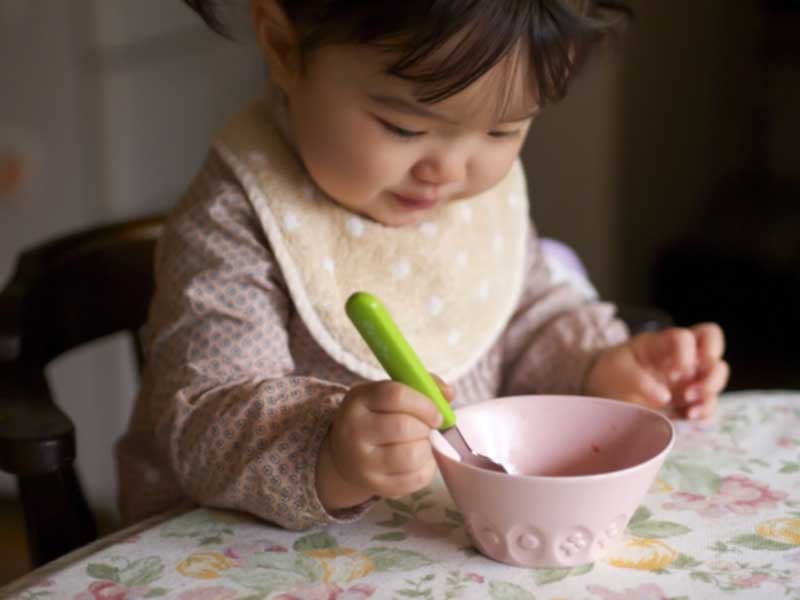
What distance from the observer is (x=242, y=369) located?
0.79 meters

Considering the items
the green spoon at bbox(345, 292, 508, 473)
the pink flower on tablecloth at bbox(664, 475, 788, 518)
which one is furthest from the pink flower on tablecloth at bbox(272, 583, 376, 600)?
the pink flower on tablecloth at bbox(664, 475, 788, 518)

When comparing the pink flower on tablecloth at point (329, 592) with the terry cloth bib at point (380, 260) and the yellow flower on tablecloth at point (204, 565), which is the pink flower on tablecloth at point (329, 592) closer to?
the yellow flower on tablecloth at point (204, 565)

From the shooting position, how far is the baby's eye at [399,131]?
2.47 feet

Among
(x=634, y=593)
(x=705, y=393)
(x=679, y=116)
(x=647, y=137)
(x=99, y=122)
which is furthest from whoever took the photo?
(x=679, y=116)

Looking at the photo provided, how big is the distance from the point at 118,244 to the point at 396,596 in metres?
0.55

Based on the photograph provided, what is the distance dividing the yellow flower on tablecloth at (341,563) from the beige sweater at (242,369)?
3cm

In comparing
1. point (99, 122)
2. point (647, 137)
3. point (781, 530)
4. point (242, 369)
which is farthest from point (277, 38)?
point (647, 137)

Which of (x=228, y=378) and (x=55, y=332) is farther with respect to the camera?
(x=55, y=332)

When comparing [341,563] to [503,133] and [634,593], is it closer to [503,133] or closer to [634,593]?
[634,593]

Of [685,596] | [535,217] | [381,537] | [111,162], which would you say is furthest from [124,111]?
[685,596]

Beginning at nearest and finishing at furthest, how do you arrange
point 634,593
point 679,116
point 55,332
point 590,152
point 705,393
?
point 634,593 → point 705,393 → point 55,332 → point 590,152 → point 679,116

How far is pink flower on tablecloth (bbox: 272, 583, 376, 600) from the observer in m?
0.62

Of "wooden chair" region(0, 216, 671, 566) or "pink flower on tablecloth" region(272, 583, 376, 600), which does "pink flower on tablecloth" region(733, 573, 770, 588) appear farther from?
"wooden chair" region(0, 216, 671, 566)

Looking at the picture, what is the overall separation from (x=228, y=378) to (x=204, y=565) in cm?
16
